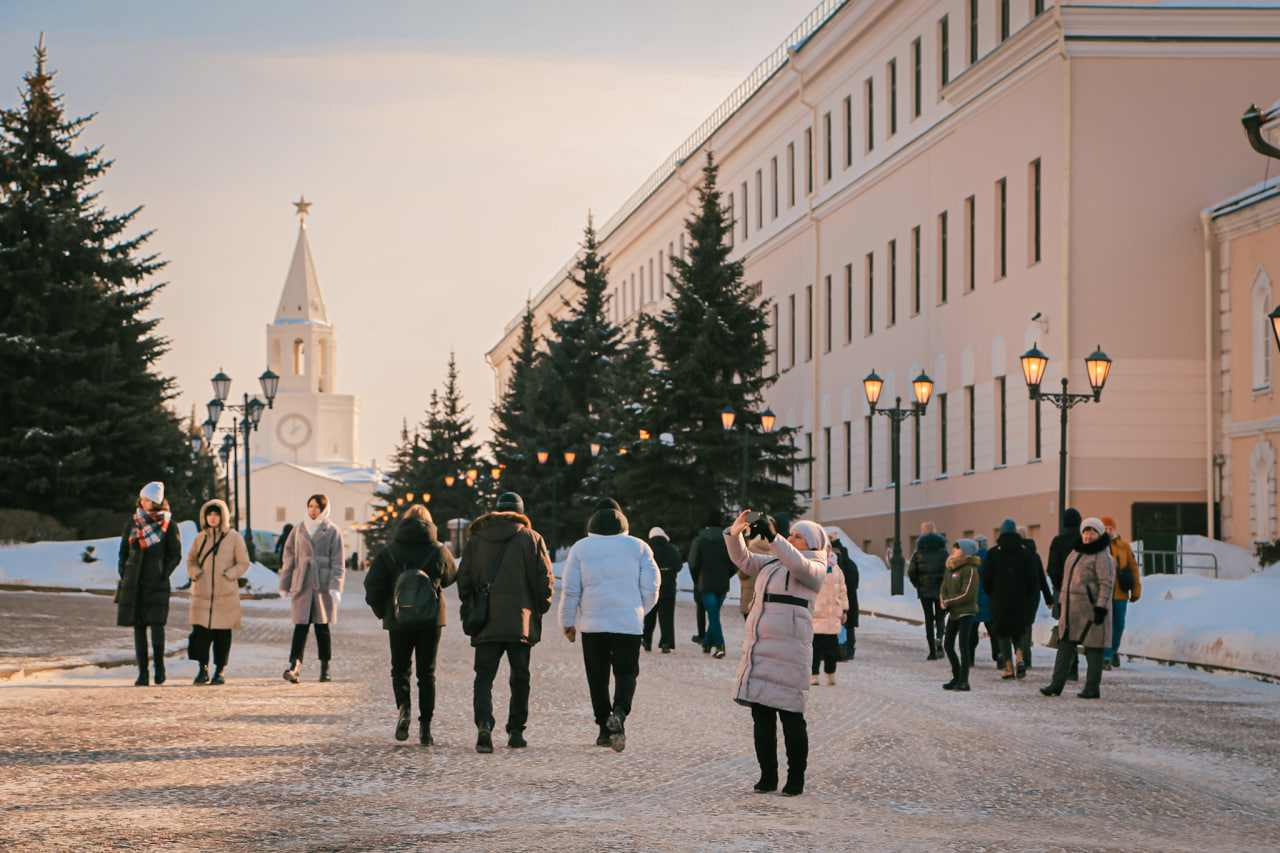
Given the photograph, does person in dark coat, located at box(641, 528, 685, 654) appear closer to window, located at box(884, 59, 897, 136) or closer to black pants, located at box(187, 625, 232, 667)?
black pants, located at box(187, 625, 232, 667)

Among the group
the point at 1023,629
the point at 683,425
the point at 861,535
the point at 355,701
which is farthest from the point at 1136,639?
the point at 861,535

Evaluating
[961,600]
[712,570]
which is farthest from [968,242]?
[961,600]

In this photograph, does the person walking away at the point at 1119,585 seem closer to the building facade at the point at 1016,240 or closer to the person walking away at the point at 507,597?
the person walking away at the point at 507,597

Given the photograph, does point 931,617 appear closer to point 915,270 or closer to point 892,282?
point 915,270

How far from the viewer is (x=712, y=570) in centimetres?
2205

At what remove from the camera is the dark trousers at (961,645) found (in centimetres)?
1781

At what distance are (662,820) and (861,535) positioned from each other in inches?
1809

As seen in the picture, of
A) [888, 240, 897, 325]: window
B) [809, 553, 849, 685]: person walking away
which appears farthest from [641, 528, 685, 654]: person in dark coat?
[888, 240, 897, 325]: window

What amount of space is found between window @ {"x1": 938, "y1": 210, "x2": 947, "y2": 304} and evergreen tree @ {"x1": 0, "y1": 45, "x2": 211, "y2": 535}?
66.4 feet

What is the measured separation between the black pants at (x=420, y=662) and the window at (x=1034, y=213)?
104 feet

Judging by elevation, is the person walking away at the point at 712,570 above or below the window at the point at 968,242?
below

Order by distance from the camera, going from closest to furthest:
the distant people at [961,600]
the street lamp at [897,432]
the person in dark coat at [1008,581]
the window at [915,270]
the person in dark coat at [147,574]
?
the person in dark coat at [147,574] < the distant people at [961,600] < the person in dark coat at [1008,581] < the street lamp at [897,432] < the window at [915,270]

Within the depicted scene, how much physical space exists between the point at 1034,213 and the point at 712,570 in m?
22.7

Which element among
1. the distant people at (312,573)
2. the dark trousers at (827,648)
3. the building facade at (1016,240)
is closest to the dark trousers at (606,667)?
the distant people at (312,573)
